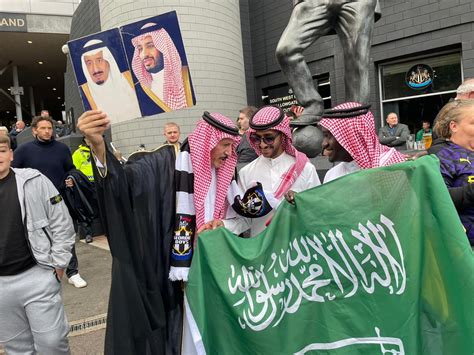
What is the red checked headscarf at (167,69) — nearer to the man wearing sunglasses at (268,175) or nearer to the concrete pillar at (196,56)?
the man wearing sunglasses at (268,175)

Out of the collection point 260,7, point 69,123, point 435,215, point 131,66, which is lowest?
point 435,215

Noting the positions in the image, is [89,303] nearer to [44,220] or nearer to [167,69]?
[44,220]

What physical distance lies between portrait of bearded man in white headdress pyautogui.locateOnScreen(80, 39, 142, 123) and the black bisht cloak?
0.25m

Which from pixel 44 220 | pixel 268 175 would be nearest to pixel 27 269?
pixel 44 220

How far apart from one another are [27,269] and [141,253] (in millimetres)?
968

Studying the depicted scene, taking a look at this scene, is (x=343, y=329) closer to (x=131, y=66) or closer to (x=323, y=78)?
(x=131, y=66)

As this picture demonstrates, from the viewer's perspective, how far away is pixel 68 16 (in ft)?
72.7

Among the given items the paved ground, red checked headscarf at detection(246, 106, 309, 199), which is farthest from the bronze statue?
the paved ground

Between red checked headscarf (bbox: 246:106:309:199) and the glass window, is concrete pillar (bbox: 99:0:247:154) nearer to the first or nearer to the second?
the glass window

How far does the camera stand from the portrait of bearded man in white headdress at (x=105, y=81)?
210cm

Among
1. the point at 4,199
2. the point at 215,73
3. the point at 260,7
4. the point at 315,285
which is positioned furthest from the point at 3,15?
the point at 315,285

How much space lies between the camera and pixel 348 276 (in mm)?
1865

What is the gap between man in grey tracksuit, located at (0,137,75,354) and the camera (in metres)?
2.64

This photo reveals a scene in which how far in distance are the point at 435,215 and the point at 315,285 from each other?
1.98 ft
